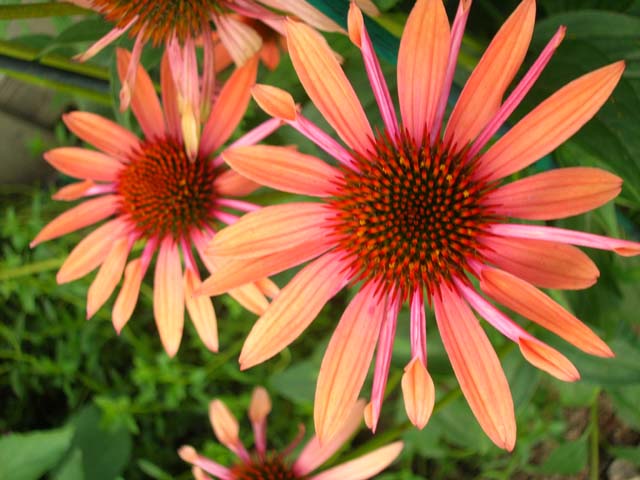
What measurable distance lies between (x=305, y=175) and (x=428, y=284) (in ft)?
0.49

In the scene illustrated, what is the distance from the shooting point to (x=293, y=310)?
0.60m

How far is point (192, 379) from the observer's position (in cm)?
117

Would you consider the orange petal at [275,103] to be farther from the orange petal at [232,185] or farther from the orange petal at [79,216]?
the orange petal at [79,216]

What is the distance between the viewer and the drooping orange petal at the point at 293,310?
58 centimetres

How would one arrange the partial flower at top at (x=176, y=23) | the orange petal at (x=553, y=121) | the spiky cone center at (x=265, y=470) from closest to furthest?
1. the orange petal at (x=553, y=121)
2. the partial flower at top at (x=176, y=23)
3. the spiky cone center at (x=265, y=470)

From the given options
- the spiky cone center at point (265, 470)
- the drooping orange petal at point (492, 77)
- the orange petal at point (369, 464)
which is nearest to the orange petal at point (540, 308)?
the drooping orange petal at point (492, 77)

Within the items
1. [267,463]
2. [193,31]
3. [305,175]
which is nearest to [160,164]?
[193,31]

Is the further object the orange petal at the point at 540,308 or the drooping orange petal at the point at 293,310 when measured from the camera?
the drooping orange petal at the point at 293,310

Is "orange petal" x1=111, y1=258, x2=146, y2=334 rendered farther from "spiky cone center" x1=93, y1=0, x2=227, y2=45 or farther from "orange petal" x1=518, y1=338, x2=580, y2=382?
"orange petal" x1=518, y1=338, x2=580, y2=382

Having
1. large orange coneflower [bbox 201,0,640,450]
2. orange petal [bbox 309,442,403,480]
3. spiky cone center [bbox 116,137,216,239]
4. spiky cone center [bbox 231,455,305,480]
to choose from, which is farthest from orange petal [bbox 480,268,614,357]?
spiky cone center [bbox 231,455,305,480]

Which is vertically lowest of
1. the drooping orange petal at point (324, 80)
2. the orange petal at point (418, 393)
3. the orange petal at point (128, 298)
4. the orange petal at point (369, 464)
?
the orange petal at point (369, 464)

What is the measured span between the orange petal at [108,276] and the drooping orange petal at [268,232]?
31 cm

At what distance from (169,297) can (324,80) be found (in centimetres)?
41

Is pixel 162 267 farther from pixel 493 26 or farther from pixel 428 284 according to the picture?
pixel 493 26
